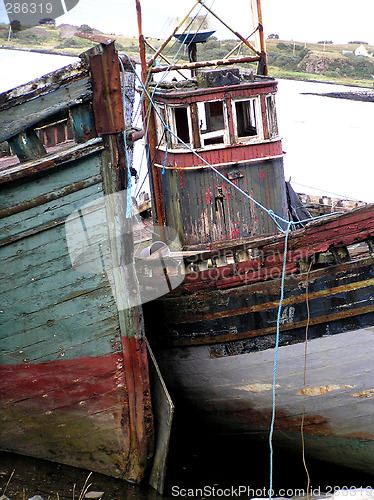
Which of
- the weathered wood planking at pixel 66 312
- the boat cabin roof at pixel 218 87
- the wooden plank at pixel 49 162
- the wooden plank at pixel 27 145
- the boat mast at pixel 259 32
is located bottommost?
the weathered wood planking at pixel 66 312

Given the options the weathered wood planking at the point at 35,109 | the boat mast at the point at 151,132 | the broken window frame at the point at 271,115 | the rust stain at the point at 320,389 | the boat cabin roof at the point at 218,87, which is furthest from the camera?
the boat mast at the point at 151,132

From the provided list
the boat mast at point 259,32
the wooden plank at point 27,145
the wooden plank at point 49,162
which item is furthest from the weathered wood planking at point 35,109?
the boat mast at point 259,32

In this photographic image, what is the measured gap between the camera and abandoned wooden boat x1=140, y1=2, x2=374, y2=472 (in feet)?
20.1

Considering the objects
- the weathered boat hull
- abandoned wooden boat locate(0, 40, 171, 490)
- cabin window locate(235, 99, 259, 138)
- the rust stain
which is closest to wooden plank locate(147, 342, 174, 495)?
abandoned wooden boat locate(0, 40, 171, 490)

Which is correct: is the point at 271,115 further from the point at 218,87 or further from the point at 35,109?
the point at 35,109

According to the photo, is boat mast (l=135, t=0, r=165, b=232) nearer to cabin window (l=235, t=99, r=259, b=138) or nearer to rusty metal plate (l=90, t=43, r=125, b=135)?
cabin window (l=235, t=99, r=259, b=138)

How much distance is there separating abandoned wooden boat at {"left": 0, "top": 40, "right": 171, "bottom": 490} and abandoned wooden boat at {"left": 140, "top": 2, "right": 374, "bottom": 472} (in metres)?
0.98

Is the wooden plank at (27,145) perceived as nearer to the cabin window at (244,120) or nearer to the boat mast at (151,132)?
the boat mast at (151,132)

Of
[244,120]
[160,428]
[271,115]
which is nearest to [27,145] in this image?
[271,115]

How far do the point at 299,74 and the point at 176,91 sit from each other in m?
59.7

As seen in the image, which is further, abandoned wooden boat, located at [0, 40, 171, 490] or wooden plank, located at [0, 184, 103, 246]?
wooden plank, located at [0, 184, 103, 246]

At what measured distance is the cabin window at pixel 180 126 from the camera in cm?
752

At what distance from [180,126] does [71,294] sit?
3.30m

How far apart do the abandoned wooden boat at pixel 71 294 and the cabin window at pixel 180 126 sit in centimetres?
120
